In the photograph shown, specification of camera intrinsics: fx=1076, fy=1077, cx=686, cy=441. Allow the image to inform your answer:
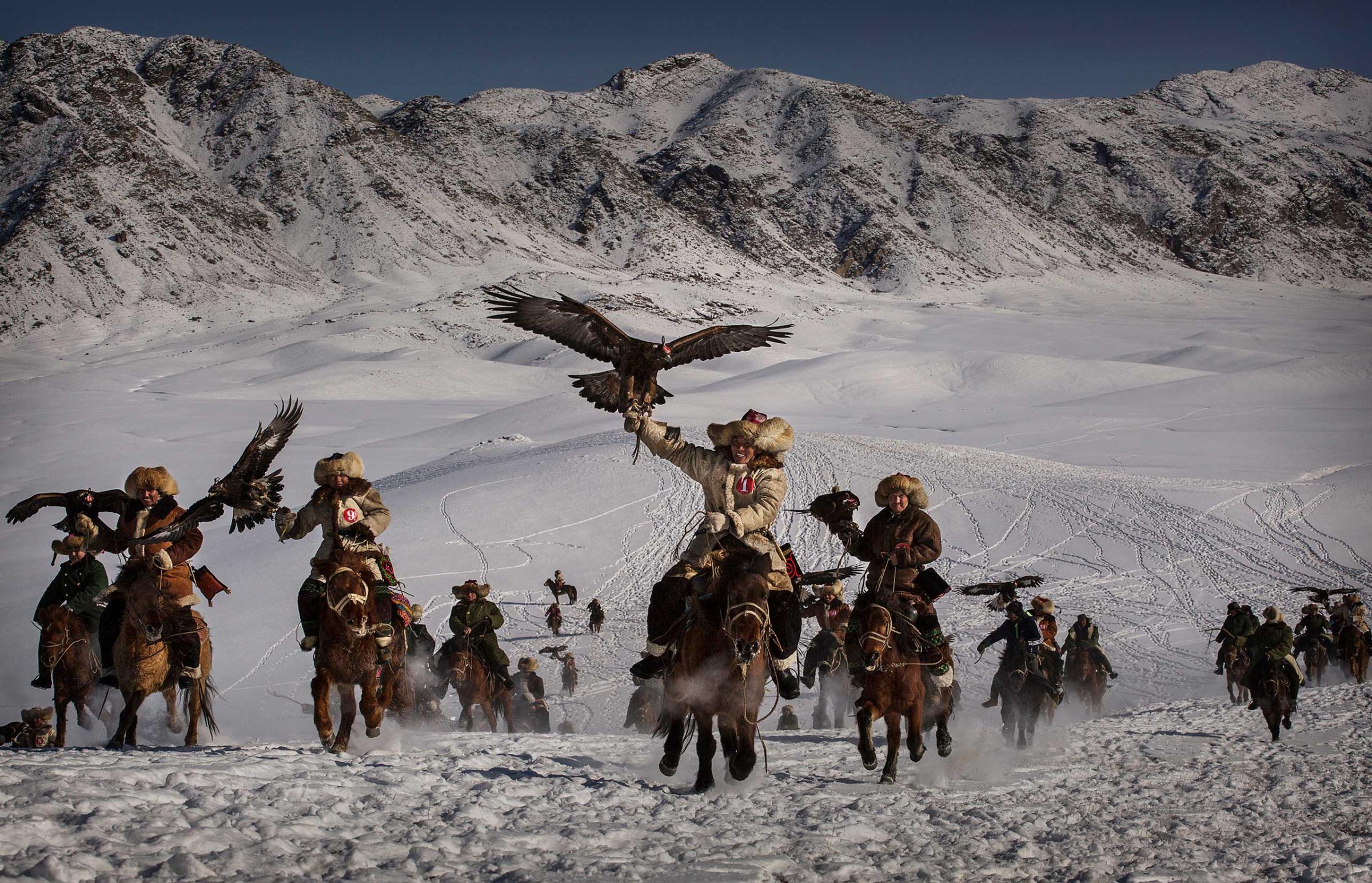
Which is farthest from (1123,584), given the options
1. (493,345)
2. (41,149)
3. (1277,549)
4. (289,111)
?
(289,111)

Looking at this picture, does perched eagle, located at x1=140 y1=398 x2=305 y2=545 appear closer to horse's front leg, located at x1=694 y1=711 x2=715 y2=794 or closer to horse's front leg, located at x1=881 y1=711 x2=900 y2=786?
horse's front leg, located at x1=694 y1=711 x2=715 y2=794

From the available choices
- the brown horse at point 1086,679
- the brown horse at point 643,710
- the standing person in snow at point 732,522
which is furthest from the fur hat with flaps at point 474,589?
the brown horse at point 1086,679

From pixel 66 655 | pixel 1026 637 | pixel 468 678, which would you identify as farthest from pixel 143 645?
pixel 1026 637

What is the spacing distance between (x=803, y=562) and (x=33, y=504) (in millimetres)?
19242

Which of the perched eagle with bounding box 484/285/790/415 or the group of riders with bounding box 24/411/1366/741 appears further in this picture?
the perched eagle with bounding box 484/285/790/415

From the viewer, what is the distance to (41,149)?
138 m

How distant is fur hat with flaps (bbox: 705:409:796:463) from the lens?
26.1 ft

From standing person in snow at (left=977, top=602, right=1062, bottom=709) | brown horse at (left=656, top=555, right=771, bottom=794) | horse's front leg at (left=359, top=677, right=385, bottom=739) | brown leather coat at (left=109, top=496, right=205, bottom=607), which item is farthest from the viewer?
standing person in snow at (left=977, top=602, right=1062, bottom=709)

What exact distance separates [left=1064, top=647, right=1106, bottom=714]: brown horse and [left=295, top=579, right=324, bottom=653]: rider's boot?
10849mm

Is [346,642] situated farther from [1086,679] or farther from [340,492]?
[1086,679]

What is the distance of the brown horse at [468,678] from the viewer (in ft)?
43.1

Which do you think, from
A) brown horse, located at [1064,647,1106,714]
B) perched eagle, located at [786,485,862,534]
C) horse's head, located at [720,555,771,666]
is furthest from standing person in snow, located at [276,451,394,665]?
brown horse, located at [1064,647,1106,714]

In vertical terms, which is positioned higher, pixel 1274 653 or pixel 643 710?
pixel 1274 653

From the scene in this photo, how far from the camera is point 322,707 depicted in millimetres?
7910
